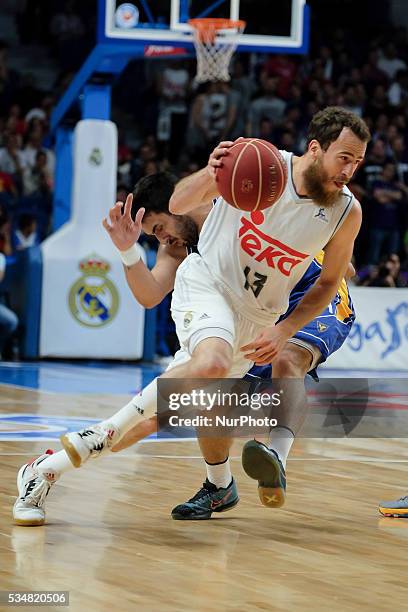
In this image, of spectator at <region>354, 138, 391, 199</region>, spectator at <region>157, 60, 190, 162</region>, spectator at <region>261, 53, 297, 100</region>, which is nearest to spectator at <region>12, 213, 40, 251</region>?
spectator at <region>157, 60, 190, 162</region>

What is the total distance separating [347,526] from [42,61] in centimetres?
1605

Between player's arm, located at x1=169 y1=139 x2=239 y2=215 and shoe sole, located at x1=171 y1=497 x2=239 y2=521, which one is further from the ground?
player's arm, located at x1=169 y1=139 x2=239 y2=215

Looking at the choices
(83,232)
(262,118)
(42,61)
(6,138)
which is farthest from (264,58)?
(83,232)

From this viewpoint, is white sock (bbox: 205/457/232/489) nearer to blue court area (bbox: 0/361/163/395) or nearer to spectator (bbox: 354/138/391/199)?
blue court area (bbox: 0/361/163/395)

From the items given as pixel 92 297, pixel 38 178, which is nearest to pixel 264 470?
pixel 92 297

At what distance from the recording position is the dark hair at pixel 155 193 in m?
5.78

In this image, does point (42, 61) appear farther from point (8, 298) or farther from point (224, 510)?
point (224, 510)

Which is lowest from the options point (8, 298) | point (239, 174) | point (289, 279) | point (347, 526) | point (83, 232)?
point (8, 298)

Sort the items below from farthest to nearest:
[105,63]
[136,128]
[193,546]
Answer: [136,128], [105,63], [193,546]

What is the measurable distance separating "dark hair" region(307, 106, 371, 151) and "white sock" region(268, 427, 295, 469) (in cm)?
128

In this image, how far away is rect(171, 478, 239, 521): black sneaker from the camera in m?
5.48

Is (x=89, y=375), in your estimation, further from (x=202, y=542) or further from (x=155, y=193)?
(x=202, y=542)

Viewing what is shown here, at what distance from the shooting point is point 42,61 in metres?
20.2

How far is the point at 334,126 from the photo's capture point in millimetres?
5207
